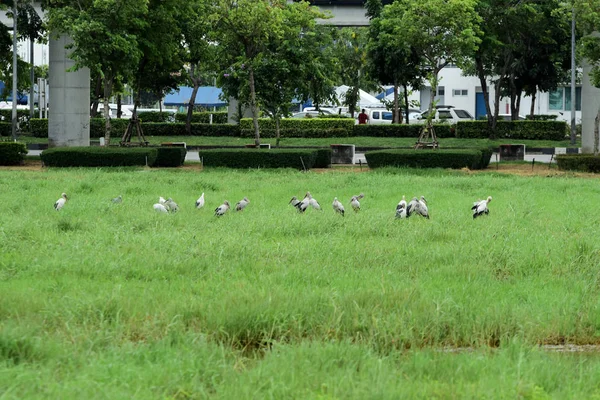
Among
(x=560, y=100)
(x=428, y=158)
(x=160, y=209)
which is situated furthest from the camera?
(x=560, y=100)

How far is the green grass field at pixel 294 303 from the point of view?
5164 millimetres

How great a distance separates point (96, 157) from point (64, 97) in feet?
19.8

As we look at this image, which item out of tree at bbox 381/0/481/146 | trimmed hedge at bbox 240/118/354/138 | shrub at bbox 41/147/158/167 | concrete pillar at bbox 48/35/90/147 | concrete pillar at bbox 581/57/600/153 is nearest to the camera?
shrub at bbox 41/147/158/167

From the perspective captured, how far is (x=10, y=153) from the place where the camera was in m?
24.5

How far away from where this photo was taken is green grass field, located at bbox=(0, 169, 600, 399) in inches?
203

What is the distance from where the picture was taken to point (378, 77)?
41.4 m

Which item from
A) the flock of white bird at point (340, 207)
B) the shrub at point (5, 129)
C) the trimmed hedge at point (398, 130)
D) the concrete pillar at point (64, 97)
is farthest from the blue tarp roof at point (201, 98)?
the flock of white bird at point (340, 207)

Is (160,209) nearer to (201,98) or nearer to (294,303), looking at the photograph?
(294,303)

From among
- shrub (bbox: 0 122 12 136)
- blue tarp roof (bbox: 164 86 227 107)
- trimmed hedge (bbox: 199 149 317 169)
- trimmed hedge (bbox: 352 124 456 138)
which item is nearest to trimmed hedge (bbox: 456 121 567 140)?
trimmed hedge (bbox: 352 124 456 138)

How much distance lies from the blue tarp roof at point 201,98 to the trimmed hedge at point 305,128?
23083 millimetres

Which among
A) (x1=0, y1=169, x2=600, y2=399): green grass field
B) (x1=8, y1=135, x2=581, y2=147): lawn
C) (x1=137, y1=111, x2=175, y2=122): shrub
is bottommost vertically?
(x1=0, y1=169, x2=600, y2=399): green grass field

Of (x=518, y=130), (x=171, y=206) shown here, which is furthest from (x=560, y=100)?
(x=171, y=206)

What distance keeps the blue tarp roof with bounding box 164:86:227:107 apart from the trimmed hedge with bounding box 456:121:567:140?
27251mm

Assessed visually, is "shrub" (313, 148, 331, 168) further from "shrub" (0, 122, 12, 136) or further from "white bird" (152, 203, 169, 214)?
"shrub" (0, 122, 12, 136)
